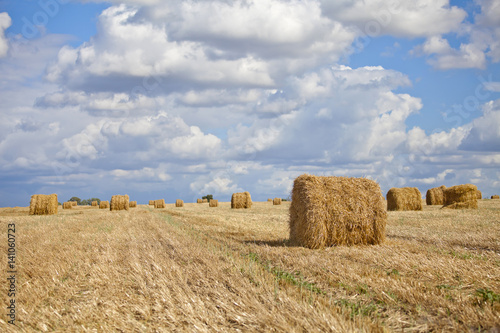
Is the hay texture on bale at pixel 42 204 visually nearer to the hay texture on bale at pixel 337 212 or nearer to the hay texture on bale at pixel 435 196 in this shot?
the hay texture on bale at pixel 337 212

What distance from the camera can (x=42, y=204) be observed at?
28016 mm

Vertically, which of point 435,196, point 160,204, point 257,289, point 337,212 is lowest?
point 257,289

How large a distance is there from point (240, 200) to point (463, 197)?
57.0 feet

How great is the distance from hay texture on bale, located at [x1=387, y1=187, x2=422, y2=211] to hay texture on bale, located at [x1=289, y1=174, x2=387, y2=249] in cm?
1700

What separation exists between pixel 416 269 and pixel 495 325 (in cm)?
268

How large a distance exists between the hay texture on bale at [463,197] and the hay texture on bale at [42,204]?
1049 inches

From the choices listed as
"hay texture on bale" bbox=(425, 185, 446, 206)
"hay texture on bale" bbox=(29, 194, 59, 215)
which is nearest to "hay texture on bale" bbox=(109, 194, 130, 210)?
"hay texture on bale" bbox=(29, 194, 59, 215)

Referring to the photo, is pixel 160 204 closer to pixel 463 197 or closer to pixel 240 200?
pixel 240 200

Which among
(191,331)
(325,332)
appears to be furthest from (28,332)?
(325,332)

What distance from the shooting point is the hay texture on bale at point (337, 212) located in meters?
10.2

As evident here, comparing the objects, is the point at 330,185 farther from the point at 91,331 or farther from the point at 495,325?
the point at 91,331

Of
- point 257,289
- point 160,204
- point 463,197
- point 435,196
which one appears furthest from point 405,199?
point 160,204

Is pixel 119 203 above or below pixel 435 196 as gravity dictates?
below

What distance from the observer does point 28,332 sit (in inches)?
174
